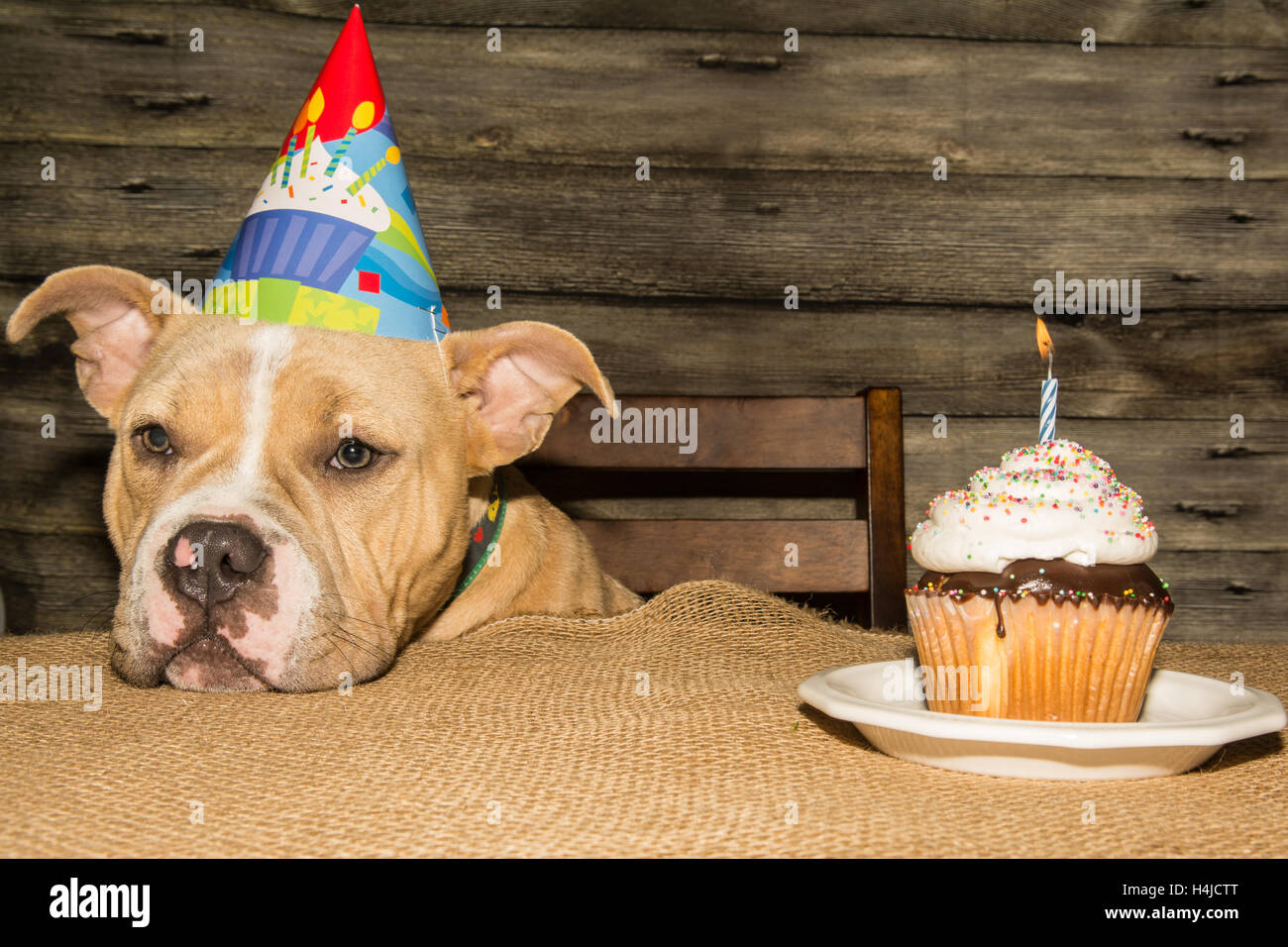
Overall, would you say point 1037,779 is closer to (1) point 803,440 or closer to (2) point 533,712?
(2) point 533,712

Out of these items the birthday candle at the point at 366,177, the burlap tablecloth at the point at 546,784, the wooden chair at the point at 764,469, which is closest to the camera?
the burlap tablecloth at the point at 546,784

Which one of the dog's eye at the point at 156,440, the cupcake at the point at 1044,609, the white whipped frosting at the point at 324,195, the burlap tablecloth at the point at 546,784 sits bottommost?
the burlap tablecloth at the point at 546,784

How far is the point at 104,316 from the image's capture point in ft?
6.17

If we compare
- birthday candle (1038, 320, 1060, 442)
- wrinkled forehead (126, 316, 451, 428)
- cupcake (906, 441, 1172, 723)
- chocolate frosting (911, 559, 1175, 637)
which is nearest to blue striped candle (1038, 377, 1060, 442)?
birthday candle (1038, 320, 1060, 442)

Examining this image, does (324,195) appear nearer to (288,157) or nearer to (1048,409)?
(288,157)

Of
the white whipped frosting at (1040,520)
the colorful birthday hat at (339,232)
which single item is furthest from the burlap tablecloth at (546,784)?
the colorful birthday hat at (339,232)

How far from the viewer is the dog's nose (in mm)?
1385

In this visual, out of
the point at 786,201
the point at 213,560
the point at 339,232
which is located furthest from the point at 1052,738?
the point at 786,201

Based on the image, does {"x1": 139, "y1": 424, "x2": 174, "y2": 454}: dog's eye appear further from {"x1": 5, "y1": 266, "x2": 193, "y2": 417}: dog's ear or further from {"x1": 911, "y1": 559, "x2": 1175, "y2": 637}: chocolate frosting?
{"x1": 911, "y1": 559, "x2": 1175, "y2": 637}: chocolate frosting

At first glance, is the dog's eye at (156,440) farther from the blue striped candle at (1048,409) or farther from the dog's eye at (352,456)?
the blue striped candle at (1048,409)

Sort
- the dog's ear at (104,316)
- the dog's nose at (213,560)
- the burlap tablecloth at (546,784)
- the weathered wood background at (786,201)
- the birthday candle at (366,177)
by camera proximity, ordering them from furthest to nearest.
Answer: the weathered wood background at (786,201) → the birthday candle at (366,177) → the dog's ear at (104,316) → the dog's nose at (213,560) → the burlap tablecloth at (546,784)

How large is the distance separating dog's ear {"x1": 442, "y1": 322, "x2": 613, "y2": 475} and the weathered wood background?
1.09 metres

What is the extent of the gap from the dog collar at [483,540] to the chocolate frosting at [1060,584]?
39.3 inches

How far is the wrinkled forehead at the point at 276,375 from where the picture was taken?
5.34 ft
